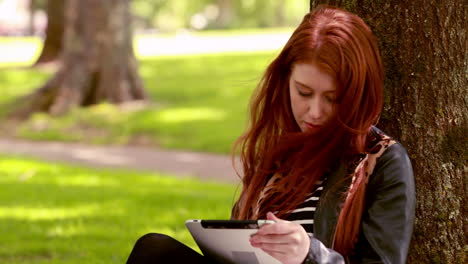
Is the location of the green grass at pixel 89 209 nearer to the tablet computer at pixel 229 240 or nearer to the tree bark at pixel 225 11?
the tablet computer at pixel 229 240

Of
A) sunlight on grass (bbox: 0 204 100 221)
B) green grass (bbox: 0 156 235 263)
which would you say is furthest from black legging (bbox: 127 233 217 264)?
sunlight on grass (bbox: 0 204 100 221)

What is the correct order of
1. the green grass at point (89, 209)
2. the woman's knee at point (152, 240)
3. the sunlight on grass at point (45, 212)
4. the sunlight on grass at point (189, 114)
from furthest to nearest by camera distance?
the sunlight on grass at point (189, 114)
the sunlight on grass at point (45, 212)
the green grass at point (89, 209)
the woman's knee at point (152, 240)

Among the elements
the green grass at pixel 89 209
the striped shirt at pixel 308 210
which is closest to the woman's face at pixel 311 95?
the striped shirt at pixel 308 210

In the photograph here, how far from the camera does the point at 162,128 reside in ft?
40.5

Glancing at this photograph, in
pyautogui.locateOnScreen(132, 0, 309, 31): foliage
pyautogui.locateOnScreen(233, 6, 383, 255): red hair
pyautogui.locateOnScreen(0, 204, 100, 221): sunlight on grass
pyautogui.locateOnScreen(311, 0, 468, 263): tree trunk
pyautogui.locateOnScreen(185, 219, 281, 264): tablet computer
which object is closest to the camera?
pyautogui.locateOnScreen(185, 219, 281, 264): tablet computer

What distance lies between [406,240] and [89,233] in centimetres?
368

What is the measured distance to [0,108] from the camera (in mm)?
14648

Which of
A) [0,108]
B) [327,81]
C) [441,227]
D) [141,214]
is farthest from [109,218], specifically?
[0,108]

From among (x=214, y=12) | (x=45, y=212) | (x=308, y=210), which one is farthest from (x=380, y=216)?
(x=214, y=12)

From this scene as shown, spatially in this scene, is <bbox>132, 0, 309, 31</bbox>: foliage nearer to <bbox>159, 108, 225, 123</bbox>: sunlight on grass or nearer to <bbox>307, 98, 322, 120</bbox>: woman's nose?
<bbox>159, 108, 225, 123</bbox>: sunlight on grass

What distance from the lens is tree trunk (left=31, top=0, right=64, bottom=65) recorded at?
20438 mm

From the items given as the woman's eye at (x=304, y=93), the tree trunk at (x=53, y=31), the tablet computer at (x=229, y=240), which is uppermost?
the woman's eye at (x=304, y=93)

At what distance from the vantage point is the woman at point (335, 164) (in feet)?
7.89

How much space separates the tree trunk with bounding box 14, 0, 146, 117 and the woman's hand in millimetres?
11547
